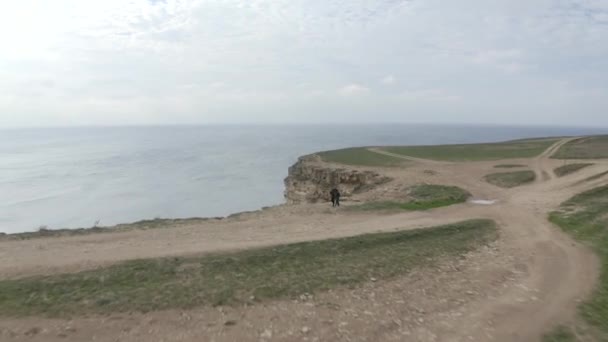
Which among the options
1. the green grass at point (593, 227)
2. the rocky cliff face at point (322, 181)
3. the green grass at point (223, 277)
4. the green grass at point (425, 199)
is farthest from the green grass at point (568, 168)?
the green grass at point (223, 277)

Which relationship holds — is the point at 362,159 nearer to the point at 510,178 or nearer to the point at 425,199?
the point at 510,178

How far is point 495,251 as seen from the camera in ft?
Answer: 47.0

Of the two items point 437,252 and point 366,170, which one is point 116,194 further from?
point 437,252

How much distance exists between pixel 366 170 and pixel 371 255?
26681mm

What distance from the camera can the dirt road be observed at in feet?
27.9

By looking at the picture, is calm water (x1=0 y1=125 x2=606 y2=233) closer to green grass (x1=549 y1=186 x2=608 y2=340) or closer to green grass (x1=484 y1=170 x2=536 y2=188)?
green grass (x1=484 y1=170 x2=536 y2=188)

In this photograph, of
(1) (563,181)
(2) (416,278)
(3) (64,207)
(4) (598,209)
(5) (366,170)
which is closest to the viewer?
(2) (416,278)

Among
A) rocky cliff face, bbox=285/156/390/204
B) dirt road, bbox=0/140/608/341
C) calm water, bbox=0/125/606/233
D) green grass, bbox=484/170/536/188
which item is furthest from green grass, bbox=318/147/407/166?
dirt road, bbox=0/140/608/341

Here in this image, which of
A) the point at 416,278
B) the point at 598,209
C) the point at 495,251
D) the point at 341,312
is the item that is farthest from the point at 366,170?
the point at 341,312

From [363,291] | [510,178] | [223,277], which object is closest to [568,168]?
[510,178]

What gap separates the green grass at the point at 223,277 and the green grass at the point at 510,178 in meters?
16.9

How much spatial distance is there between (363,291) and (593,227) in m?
12.7

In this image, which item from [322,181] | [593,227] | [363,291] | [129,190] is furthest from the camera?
[129,190]

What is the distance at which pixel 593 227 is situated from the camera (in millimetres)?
16750
